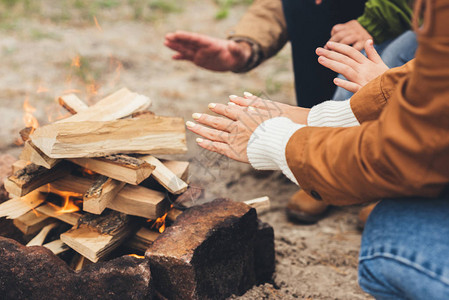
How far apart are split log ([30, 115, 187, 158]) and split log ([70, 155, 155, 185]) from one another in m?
0.05

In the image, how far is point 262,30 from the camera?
3354mm

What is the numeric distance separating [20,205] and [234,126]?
1127mm

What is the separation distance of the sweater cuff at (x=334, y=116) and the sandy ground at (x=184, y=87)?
0.79 metres

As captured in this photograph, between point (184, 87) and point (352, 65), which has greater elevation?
point (352, 65)

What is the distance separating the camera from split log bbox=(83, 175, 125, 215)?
1.75 meters

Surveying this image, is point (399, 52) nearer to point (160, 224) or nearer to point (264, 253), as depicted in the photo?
point (264, 253)

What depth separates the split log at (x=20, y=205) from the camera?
1.93 m

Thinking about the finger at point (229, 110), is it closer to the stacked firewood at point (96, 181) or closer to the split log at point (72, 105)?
the stacked firewood at point (96, 181)

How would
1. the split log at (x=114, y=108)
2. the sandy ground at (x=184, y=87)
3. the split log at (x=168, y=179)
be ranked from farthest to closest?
1. the sandy ground at (x=184, y=87)
2. the split log at (x=114, y=108)
3. the split log at (x=168, y=179)

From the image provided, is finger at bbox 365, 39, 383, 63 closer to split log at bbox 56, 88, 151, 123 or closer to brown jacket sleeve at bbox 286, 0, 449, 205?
Result: brown jacket sleeve at bbox 286, 0, 449, 205


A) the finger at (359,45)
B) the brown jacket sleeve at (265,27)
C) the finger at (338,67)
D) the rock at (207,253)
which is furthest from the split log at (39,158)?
the brown jacket sleeve at (265,27)

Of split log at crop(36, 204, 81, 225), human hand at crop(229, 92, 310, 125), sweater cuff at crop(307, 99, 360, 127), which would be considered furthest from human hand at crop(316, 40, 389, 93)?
split log at crop(36, 204, 81, 225)

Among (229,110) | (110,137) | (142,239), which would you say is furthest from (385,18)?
(142,239)

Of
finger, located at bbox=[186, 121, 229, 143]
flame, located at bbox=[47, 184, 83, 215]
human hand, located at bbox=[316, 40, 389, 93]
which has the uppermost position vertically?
human hand, located at bbox=[316, 40, 389, 93]
